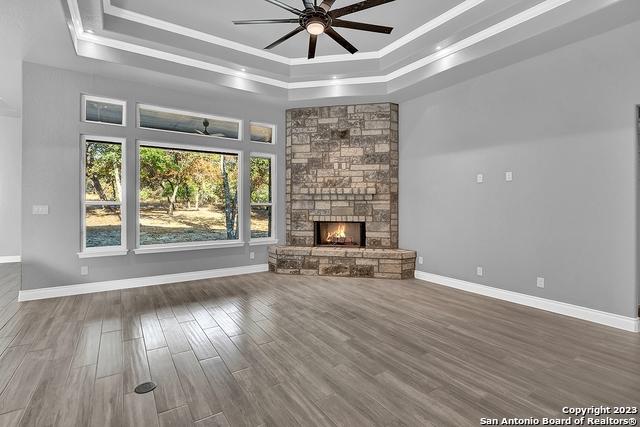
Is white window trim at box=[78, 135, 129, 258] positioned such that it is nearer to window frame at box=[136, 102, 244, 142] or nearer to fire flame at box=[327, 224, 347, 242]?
window frame at box=[136, 102, 244, 142]

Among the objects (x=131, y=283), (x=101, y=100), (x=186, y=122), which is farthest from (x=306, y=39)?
(x=131, y=283)

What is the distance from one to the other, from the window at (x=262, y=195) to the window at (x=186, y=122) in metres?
0.65

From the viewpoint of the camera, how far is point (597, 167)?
341cm

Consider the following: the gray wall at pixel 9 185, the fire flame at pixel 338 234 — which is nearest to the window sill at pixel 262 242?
the fire flame at pixel 338 234

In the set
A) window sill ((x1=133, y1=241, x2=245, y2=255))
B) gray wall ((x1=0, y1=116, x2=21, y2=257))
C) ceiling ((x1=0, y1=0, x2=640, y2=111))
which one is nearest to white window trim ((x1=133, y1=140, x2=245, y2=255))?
window sill ((x1=133, y1=241, x2=245, y2=255))

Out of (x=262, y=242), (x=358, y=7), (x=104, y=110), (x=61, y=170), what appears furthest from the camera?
(x=262, y=242)

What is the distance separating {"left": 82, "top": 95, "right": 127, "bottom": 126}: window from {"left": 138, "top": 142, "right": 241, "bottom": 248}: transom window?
1.53 feet

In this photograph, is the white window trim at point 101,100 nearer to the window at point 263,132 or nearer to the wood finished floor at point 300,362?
the window at point 263,132

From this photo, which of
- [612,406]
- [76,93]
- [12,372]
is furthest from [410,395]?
[76,93]

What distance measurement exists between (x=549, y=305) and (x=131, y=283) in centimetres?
580

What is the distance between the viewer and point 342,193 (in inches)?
226

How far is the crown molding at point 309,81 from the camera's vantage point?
3.41m

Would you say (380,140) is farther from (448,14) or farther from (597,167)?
(597,167)

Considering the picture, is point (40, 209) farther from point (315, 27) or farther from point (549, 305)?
point (549, 305)
